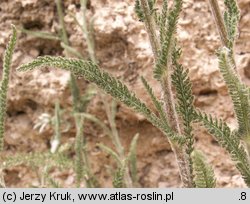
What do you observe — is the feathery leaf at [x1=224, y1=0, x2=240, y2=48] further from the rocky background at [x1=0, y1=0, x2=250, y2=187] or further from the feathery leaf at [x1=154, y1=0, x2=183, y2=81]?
the rocky background at [x1=0, y1=0, x2=250, y2=187]

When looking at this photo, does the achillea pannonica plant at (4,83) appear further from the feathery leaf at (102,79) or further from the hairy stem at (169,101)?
the hairy stem at (169,101)

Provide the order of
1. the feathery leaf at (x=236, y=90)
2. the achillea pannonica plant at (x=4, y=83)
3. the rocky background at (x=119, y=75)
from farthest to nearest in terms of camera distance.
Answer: the rocky background at (x=119, y=75) < the achillea pannonica plant at (x=4, y=83) < the feathery leaf at (x=236, y=90)

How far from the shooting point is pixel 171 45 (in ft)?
1.92

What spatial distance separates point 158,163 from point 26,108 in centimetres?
54

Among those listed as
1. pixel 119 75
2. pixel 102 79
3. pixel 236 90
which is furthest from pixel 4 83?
pixel 119 75

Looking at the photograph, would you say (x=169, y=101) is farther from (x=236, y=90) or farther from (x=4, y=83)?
(x=4, y=83)

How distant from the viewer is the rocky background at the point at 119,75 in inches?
56.7

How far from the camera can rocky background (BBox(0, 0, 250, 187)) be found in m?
1.44

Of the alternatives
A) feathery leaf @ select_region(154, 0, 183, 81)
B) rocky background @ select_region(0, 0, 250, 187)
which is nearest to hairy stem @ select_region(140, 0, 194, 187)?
feathery leaf @ select_region(154, 0, 183, 81)

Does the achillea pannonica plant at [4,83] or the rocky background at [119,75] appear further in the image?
the rocky background at [119,75]

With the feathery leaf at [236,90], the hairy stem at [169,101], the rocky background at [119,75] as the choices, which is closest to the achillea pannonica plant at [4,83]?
the hairy stem at [169,101]

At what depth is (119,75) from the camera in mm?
1520

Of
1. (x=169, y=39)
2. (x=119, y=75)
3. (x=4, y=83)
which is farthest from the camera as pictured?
(x=119, y=75)
